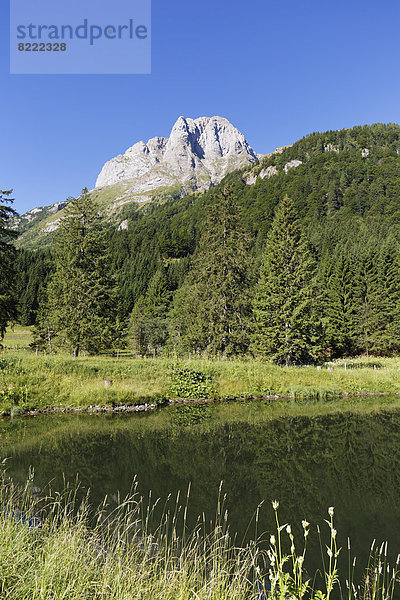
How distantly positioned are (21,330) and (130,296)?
108ft

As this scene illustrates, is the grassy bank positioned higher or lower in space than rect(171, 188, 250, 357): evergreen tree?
lower

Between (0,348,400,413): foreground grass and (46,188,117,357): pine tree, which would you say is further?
(46,188,117,357): pine tree

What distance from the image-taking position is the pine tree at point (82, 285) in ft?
99.3

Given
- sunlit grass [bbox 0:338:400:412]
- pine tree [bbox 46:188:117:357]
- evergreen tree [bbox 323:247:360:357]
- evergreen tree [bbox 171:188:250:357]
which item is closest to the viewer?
sunlit grass [bbox 0:338:400:412]

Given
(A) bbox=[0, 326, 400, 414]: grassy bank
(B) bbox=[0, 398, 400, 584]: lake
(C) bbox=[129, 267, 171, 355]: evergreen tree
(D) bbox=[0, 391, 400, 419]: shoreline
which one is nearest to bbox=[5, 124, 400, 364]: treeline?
(C) bbox=[129, 267, 171, 355]: evergreen tree

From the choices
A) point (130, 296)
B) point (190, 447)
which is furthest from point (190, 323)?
point (130, 296)

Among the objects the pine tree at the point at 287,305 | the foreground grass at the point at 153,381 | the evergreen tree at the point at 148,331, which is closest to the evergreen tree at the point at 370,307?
the pine tree at the point at 287,305

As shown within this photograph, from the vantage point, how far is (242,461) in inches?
480

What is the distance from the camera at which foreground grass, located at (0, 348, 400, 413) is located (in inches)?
787

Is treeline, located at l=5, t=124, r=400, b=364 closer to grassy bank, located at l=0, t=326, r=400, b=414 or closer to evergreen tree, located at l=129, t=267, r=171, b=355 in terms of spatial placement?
evergreen tree, located at l=129, t=267, r=171, b=355

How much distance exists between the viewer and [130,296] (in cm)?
10900

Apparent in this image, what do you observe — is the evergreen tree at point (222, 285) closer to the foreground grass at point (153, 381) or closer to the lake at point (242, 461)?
the foreground grass at point (153, 381)

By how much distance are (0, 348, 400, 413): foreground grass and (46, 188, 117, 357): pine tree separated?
220 inches

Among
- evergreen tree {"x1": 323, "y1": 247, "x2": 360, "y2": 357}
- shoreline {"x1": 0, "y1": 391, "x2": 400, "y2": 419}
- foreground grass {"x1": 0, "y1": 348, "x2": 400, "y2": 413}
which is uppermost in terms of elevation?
evergreen tree {"x1": 323, "y1": 247, "x2": 360, "y2": 357}
